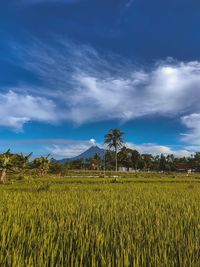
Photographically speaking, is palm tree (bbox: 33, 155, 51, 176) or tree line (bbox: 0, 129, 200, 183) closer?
palm tree (bbox: 33, 155, 51, 176)

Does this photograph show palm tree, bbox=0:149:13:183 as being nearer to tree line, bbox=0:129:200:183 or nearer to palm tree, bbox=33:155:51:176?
palm tree, bbox=33:155:51:176

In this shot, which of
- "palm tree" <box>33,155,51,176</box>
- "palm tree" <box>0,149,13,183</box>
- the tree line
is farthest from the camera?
the tree line

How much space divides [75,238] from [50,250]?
25.2 inches

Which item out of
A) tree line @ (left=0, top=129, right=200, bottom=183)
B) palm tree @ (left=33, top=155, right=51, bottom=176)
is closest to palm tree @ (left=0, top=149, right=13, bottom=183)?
palm tree @ (left=33, top=155, right=51, bottom=176)

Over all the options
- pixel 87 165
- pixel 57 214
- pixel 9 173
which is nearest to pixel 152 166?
pixel 87 165

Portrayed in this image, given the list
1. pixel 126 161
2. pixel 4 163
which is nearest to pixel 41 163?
pixel 4 163

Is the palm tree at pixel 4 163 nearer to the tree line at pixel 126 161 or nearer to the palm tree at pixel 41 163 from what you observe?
the palm tree at pixel 41 163

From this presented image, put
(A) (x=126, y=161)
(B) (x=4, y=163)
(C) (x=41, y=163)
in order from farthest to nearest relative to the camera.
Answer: (A) (x=126, y=161) < (C) (x=41, y=163) < (B) (x=4, y=163)

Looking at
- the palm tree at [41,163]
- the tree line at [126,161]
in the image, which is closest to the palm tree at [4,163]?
the palm tree at [41,163]

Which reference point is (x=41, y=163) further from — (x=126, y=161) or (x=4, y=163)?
(x=126, y=161)

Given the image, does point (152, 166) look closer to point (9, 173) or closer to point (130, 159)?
point (130, 159)

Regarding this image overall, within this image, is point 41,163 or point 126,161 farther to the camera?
point 126,161

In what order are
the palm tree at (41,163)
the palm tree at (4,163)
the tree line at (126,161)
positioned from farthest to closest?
the tree line at (126,161) → the palm tree at (41,163) → the palm tree at (4,163)

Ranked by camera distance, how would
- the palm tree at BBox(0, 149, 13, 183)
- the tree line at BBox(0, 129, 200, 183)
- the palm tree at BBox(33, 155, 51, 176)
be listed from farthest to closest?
1. the tree line at BBox(0, 129, 200, 183)
2. the palm tree at BBox(33, 155, 51, 176)
3. the palm tree at BBox(0, 149, 13, 183)
